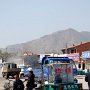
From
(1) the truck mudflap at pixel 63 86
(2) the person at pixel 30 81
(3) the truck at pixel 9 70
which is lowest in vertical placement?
(1) the truck mudflap at pixel 63 86

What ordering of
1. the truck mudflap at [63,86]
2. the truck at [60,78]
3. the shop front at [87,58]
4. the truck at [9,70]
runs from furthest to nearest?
the shop front at [87,58] → the truck at [9,70] → the truck at [60,78] → the truck mudflap at [63,86]

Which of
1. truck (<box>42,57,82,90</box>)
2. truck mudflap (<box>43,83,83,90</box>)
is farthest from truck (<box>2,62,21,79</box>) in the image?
truck mudflap (<box>43,83,83,90</box>)

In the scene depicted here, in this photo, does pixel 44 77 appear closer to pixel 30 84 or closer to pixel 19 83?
pixel 30 84

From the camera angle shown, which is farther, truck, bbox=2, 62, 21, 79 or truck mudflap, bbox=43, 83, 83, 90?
truck, bbox=2, 62, 21, 79

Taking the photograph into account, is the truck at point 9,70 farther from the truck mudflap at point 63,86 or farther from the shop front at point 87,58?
the truck mudflap at point 63,86

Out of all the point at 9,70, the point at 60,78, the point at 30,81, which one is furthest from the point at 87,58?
the point at 30,81

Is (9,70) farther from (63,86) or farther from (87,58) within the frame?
(63,86)

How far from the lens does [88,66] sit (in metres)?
71.1

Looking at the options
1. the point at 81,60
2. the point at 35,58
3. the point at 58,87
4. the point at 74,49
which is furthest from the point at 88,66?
the point at 58,87

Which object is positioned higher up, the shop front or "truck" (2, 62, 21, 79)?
the shop front

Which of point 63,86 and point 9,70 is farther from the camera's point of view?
point 9,70

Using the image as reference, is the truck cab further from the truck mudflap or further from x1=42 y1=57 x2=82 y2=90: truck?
the truck mudflap

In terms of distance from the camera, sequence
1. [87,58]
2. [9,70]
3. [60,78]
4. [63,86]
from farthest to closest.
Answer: [87,58] < [9,70] < [60,78] < [63,86]

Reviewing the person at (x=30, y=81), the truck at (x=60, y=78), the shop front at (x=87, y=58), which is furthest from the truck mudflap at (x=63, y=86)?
the shop front at (x=87, y=58)
